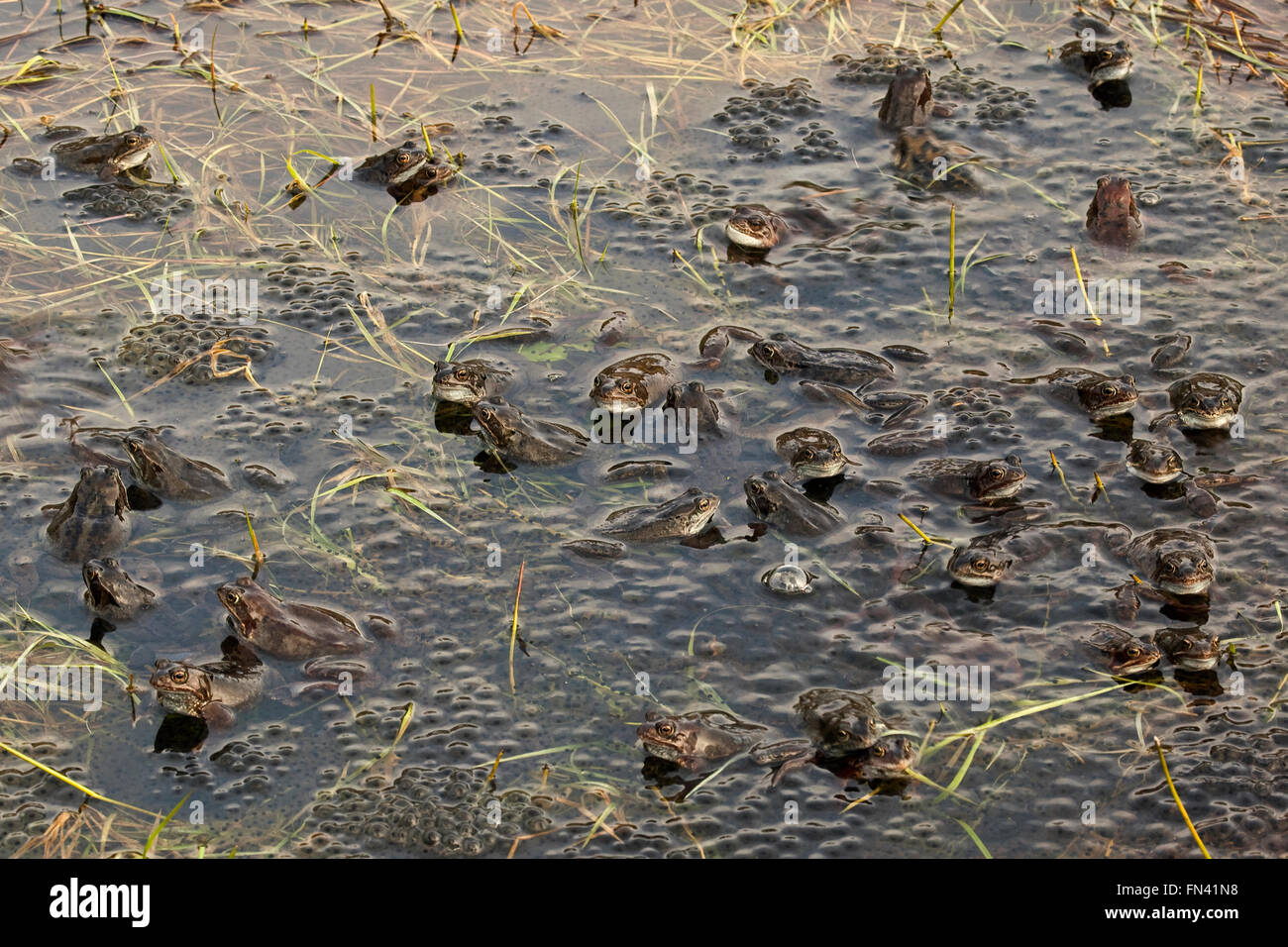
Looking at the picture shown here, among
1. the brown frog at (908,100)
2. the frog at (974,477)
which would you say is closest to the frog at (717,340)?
the frog at (974,477)

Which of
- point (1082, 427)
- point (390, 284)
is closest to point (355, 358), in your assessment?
point (390, 284)

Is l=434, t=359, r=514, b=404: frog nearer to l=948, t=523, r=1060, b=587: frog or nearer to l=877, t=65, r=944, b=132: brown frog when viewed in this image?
l=948, t=523, r=1060, b=587: frog

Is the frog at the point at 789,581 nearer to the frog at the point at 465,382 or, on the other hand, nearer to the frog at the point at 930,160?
the frog at the point at 465,382

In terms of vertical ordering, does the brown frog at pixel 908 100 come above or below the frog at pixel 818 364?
above

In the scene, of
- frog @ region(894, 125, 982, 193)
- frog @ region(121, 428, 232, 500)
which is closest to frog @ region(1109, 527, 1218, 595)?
frog @ region(894, 125, 982, 193)

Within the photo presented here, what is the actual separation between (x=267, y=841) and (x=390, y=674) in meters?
0.92

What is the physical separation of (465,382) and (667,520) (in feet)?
4.84

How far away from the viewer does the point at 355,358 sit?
7.33 meters

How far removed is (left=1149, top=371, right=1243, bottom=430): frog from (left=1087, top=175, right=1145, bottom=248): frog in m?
1.44

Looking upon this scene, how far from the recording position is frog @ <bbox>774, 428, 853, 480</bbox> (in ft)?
21.5

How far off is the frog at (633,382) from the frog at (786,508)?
2.84 feet

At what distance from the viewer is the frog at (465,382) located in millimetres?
6934

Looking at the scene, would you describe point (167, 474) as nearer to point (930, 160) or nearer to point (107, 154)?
point (107, 154)
